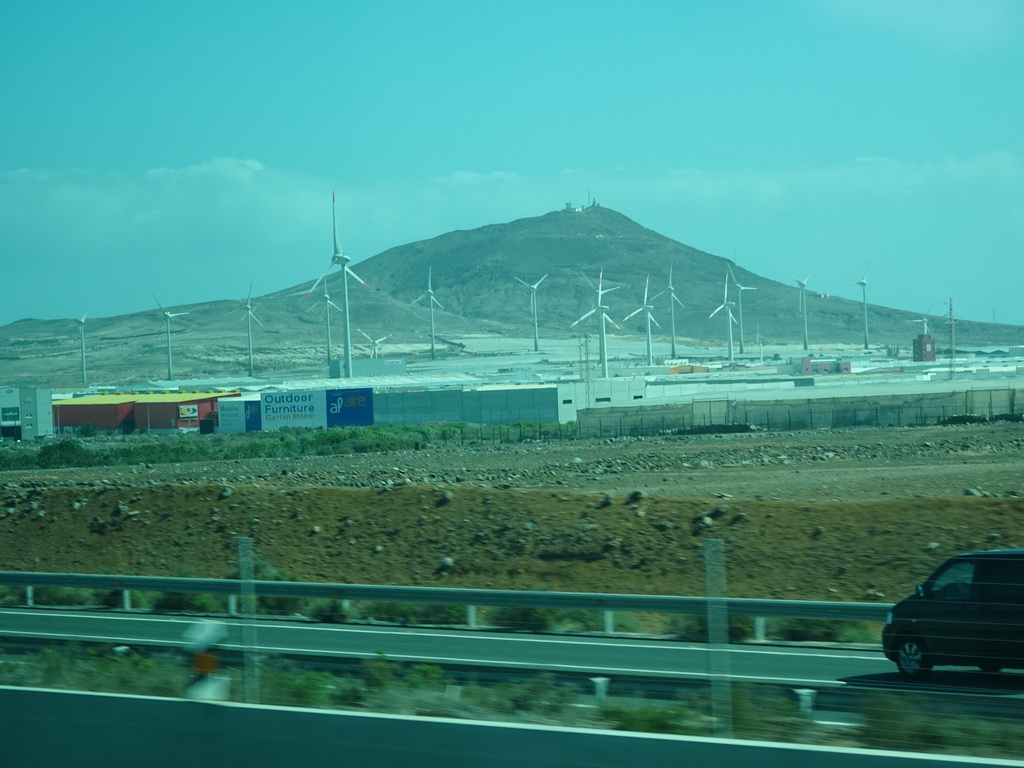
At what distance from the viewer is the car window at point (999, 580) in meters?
8.00

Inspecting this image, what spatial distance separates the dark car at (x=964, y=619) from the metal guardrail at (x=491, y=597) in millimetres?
595

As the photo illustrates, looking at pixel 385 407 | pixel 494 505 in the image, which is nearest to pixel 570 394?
pixel 385 407

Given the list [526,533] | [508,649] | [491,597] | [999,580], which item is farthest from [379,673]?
[526,533]

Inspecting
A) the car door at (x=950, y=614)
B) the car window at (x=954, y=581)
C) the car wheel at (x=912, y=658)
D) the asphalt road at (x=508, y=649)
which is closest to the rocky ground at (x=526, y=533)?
the asphalt road at (x=508, y=649)

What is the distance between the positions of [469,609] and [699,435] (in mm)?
51111

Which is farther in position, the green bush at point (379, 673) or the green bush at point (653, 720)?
the green bush at point (379, 673)

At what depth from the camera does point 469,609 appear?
14.3 metres

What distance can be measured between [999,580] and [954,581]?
15.3 inches

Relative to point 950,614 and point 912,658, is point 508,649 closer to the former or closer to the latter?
point 912,658

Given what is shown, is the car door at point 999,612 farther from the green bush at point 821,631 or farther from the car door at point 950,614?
the green bush at point 821,631

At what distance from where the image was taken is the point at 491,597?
1190 cm

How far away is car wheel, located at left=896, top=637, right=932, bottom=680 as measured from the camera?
839cm

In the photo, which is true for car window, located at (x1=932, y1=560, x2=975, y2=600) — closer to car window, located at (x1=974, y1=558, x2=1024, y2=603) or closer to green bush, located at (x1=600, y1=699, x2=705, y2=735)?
car window, located at (x1=974, y1=558, x2=1024, y2=603)

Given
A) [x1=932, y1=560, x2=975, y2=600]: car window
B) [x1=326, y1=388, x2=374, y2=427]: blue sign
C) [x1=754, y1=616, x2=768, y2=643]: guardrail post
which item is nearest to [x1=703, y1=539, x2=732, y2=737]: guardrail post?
[x1=932, y1=560, x2=975, y2=600]: car window
